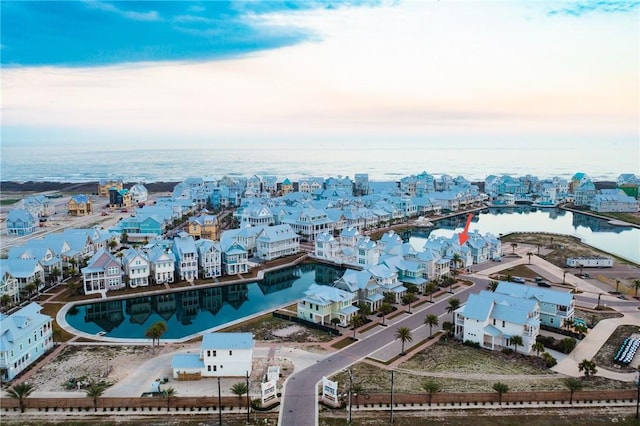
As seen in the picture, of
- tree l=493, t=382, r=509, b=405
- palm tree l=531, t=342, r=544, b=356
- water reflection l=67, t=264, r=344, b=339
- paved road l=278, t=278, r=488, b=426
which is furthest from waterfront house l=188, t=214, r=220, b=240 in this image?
tree l=493, t=382, r=509, b=405

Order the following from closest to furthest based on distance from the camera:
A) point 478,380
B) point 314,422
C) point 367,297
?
point 314,422 < point 478,380 < point 367,297

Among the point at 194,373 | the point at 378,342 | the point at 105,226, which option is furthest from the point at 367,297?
the point at 105,226

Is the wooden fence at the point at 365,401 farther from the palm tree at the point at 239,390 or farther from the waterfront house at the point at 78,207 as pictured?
the waterfront house at the point at 78,207

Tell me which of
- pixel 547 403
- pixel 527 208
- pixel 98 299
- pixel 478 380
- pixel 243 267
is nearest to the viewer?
pixel 547 403

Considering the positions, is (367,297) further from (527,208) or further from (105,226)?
(527,208)

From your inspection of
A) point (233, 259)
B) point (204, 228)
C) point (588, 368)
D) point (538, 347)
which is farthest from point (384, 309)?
point (204, 228)

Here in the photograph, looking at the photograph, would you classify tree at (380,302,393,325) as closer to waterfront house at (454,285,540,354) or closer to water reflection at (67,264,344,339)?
waterfront house at (454,285,540,354)
